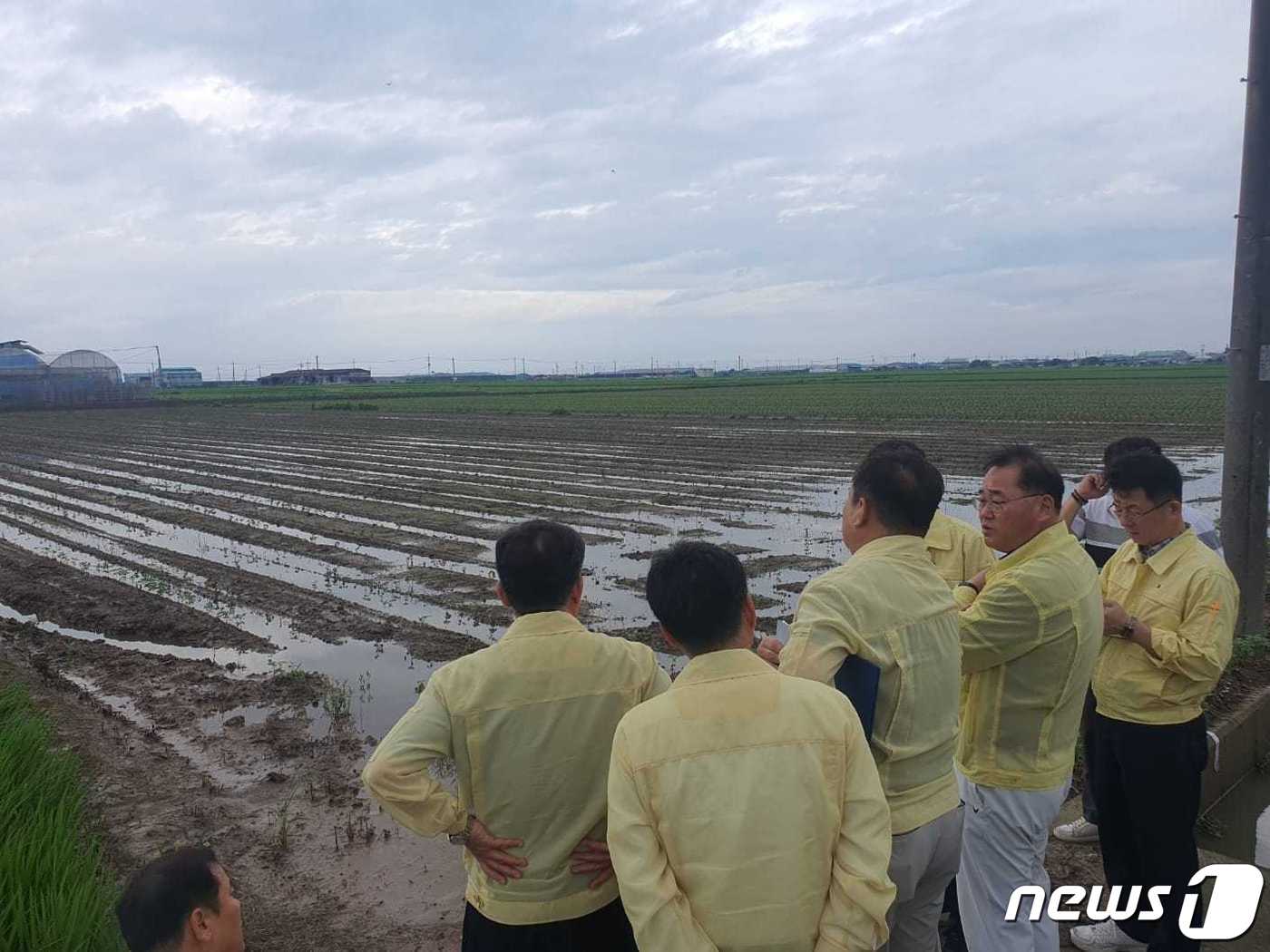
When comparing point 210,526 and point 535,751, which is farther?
point 210,526

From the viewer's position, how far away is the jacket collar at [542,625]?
223 cm

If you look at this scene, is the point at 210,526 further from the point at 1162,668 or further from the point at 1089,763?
the point at 1162,668

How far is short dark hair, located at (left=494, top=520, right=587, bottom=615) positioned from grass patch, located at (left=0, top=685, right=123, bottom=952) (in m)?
2.03

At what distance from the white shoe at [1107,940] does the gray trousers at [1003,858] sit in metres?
0.69

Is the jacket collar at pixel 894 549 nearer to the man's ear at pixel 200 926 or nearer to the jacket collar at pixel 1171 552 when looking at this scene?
the jacket collar at pixel 1171 552

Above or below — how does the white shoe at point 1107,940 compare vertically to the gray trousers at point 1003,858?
below

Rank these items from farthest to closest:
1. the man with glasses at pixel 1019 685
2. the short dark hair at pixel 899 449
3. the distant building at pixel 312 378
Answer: the distant building at pixel 312 378
the man with glasses at pixel 1019 685
the short dark hair at pixel 899 449

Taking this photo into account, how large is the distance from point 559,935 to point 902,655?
1055 mm

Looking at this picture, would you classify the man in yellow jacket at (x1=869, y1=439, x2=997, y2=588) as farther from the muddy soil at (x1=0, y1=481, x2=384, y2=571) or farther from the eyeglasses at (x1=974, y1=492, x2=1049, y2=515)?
the muddy soil at (x1=0, y1=481, x2=384, y2=571)

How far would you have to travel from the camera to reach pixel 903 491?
92.2 inches

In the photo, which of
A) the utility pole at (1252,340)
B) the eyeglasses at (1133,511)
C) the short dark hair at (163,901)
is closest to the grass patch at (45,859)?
the short dark hair at (163,901)

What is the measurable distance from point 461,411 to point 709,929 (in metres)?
39.2

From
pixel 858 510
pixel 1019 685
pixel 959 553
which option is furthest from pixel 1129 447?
pixel 858 510

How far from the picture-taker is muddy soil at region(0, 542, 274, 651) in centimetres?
805
